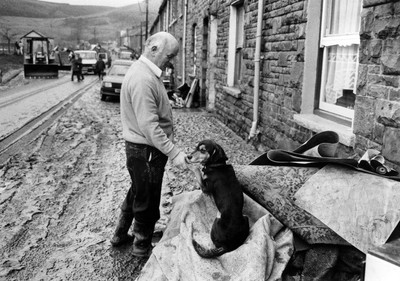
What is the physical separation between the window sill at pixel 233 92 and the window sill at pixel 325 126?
11.2 feet

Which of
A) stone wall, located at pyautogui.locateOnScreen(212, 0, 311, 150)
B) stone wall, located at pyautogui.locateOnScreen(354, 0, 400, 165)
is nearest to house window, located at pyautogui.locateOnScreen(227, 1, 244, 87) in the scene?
stone wall, located at pyautogui.locateOnScreen(212, 0, 311, 150)

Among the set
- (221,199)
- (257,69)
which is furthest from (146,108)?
(257,69)

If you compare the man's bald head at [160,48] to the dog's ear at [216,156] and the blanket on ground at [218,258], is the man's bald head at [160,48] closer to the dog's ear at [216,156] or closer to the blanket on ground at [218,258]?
the dog's ear at [216,156]

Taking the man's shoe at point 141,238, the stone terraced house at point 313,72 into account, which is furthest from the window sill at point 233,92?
the man's shoe at point 141,238

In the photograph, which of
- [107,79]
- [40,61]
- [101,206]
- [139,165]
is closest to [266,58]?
[101,206]

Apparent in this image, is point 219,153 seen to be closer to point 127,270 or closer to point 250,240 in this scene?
point 250,240

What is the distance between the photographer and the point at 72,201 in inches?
209

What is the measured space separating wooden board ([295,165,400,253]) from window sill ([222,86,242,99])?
6287mm

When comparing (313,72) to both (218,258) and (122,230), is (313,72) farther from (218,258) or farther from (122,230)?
(218,258)

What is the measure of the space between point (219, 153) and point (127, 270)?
4.49 feet

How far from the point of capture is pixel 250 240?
10.1 feet

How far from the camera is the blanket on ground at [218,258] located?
2930 mm

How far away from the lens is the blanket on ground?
2.93 meters

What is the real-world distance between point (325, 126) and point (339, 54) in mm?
999
